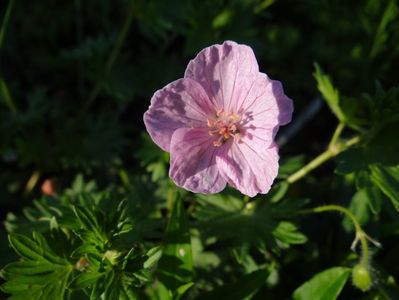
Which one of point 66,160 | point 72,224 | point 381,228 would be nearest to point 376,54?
point 381,228

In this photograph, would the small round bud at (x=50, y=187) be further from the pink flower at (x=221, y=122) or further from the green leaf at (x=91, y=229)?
the pink flower at (x=221, y=122)

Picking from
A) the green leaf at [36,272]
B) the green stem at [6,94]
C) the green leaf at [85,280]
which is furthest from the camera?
the green stem at [6,94]

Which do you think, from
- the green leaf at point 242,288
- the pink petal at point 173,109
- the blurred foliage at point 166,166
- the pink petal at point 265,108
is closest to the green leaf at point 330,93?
the blurred foliage at point 166,166

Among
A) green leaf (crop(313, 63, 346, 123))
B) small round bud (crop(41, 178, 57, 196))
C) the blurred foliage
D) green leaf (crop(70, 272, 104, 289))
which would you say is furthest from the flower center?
small round bud (crop(41, 178, 57, 196))

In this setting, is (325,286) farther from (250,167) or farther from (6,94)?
(6,94)

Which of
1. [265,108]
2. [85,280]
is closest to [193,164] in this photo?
[265,108]
